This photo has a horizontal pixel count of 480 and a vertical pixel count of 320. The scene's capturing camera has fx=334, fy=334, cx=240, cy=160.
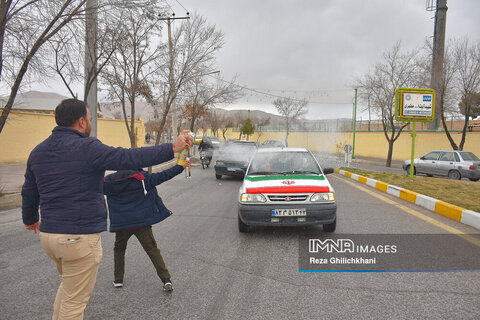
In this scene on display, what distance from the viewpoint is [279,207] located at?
505cm

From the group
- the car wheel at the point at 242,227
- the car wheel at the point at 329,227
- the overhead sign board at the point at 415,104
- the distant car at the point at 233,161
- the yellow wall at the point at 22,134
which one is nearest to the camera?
the car wheel at the point at 329,227

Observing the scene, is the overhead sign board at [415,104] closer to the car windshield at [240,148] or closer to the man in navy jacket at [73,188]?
the car windshield at [240,148]

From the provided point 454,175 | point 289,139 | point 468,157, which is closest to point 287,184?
point 454,175

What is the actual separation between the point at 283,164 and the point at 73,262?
4614 millimetres

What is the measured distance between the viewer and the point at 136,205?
3297mm

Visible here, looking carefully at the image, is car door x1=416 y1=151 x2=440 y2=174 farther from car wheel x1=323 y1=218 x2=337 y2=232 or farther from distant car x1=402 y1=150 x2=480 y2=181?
car wheel x1=323 y1=218 x2=337 y2=232

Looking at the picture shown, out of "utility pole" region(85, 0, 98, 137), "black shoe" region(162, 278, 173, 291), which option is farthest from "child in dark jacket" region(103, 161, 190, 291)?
"utility pole" region(85, 0, 98, 137)

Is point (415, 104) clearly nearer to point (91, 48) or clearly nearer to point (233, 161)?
point (233, 161)

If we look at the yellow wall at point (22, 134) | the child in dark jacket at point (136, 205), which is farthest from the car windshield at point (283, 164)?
the yellow wall at point (22, 134)

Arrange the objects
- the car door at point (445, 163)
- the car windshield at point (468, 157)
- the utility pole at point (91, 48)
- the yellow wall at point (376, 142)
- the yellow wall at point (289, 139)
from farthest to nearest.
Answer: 1. the yellow wall at point (376, 142)
2. the yellow wall at point (289, 139)
3. the car door at point (445, 163)
4. the car windshield at point (468, 157)
5. the utility pole at point (91, 48)

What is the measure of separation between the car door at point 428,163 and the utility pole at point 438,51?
15.3 feet

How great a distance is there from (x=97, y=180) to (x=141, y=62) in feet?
36.1

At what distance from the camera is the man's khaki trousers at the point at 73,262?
2.10 m

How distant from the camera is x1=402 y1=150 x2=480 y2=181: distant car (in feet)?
46.6
